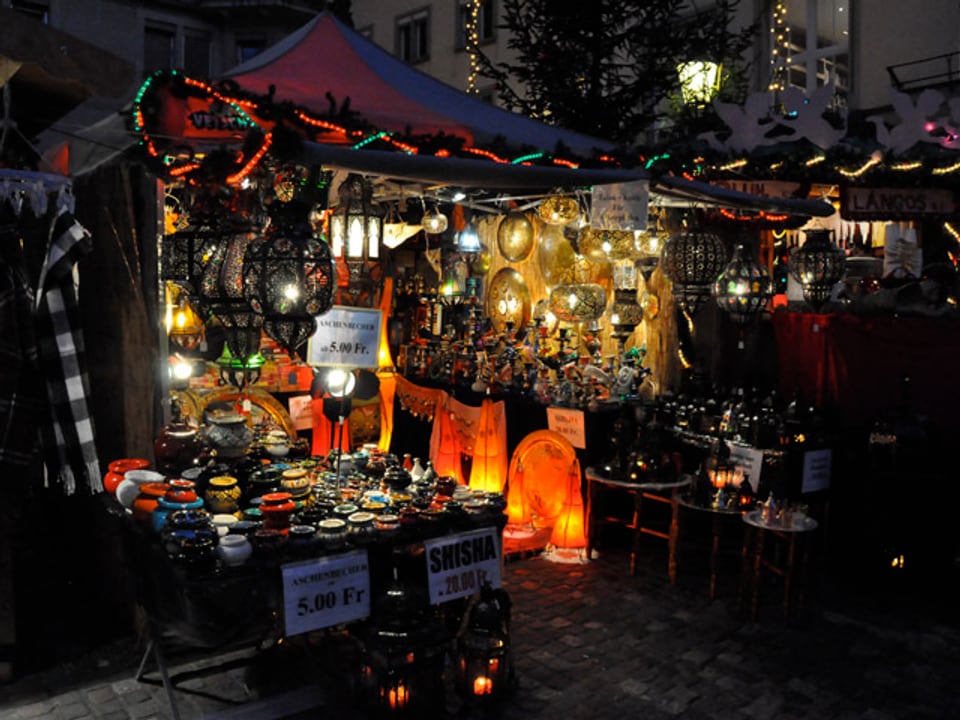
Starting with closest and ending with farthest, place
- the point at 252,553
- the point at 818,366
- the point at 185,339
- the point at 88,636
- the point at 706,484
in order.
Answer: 1. the point at 252,553
2. the point at 88,636
3. the point at 706,484
4. the point at 185,339
5. the point at 818,366

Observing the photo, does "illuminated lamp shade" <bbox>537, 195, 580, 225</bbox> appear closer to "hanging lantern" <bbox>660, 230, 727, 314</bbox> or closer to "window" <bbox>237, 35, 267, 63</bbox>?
"hanging lantern" <bbox>660, 230, 727, 314</bbox>

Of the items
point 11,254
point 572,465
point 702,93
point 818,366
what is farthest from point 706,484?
point 702,93

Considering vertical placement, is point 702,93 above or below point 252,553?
above

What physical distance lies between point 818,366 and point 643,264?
204cm

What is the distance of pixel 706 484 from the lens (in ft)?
21.4

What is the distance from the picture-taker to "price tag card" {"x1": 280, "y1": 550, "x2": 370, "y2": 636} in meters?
3.91

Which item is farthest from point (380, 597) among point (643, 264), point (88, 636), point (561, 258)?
point (561, 258)

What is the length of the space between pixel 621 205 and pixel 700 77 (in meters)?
5.39

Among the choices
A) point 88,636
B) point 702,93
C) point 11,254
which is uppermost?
point 702,93

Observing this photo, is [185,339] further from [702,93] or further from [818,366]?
[702,93]

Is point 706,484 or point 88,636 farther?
point 706,484

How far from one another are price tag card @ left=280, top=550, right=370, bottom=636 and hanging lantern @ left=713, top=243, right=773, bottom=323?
170 inches

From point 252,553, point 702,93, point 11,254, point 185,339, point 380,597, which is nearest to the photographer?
point 252,553

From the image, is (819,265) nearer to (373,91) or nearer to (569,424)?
(569,424)
